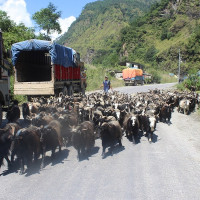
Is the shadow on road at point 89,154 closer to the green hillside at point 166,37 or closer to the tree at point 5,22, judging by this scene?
the tree at point 5,22

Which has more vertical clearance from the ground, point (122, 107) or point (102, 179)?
point (122, 107)

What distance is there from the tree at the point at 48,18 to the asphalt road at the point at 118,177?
3796cm

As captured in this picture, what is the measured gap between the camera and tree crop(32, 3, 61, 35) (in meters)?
42.5

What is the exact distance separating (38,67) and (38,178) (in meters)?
13.0

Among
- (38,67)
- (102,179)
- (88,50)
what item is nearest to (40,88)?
(38,67)

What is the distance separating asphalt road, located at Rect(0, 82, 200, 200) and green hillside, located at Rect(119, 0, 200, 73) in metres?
64.2

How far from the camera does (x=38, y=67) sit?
59.2 ft

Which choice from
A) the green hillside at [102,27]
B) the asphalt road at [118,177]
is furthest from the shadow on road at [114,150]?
the green hillside at [102,27]

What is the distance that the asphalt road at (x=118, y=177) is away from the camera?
5.15 m

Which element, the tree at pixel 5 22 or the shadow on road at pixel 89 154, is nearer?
the shadow on road at pixel 89 154

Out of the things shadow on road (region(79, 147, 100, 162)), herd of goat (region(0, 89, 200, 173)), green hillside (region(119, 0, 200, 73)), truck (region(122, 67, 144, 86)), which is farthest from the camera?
green hillside (region(119, 0, 200, 73))

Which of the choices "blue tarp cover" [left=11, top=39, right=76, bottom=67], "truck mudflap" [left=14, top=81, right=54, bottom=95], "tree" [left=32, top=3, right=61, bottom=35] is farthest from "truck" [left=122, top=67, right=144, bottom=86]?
"truck mudflap" [left=14, top=81, right=54, bottom=95]

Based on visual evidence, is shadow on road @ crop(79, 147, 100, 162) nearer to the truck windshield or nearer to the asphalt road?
the asphalt road

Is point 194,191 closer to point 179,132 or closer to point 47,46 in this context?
point 179,132
